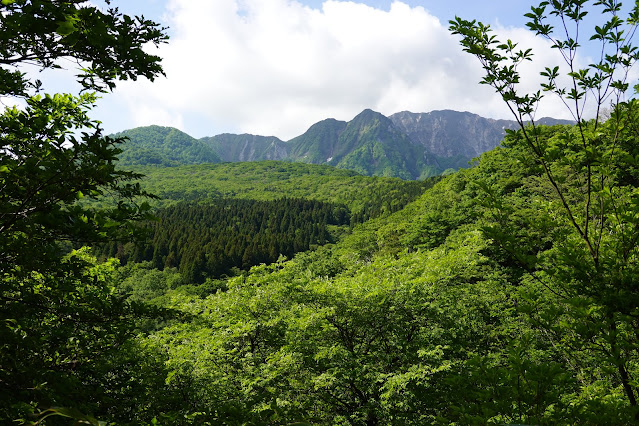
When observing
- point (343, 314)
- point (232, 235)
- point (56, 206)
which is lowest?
point (232, 235)

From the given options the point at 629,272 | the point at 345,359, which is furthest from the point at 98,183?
the point at 345,359

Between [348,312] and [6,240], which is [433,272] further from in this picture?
[6,240]

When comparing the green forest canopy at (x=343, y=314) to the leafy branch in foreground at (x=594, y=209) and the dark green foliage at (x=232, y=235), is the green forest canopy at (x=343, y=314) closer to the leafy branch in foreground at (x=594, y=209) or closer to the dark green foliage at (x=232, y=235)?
the leafy branch in foreground at (x=594, y=209)

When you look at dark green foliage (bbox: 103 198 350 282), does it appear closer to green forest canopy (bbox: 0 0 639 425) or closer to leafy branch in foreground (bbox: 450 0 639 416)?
green forest canopy (bbox: 0 0 639 425)

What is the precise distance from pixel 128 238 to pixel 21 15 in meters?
2.39

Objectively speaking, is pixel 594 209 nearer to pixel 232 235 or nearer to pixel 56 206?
pixel 56 206

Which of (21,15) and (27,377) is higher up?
(21,15)

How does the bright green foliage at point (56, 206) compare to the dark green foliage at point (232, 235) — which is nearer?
the bright green foliage at point (56, 206)

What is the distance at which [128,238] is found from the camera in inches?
162

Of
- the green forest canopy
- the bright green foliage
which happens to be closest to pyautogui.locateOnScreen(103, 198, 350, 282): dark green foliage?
the green forest canopy

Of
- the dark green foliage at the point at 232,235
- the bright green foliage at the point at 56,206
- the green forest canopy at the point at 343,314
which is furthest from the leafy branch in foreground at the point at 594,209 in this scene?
the dark green foliage at the point at 232,235

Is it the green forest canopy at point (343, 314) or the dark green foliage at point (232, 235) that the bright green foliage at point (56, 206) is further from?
the dark green foliage at point (232, 235)

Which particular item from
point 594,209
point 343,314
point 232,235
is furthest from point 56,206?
point 232,235

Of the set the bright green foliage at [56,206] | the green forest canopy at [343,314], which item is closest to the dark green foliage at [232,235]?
the green forest canopy at [343,314]
